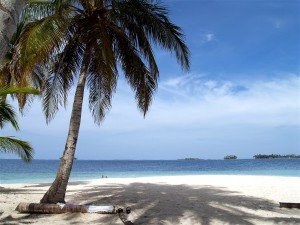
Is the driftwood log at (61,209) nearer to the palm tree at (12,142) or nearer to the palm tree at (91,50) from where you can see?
the palm tree at (91,50)

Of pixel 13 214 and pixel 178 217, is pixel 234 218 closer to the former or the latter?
pixel 178 217

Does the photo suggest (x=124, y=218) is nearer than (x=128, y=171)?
Yes

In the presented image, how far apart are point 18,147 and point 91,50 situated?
5815 millimetres

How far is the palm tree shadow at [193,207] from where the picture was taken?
30.4 feet

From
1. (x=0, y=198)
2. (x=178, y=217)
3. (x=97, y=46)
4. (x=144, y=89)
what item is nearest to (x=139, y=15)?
(x=97, y=46)

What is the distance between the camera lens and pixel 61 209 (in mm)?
9914

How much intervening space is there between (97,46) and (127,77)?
1630mm

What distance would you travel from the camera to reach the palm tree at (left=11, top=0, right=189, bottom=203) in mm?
9977

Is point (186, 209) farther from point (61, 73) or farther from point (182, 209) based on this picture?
point (61, 73)

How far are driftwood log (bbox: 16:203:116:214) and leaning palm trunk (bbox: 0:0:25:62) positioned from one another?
23.8 feet


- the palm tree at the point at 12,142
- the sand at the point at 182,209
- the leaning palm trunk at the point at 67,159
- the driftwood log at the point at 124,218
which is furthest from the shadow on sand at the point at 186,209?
the palm tree at the point at 12,142

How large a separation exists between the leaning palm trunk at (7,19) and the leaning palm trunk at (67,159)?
7.66m

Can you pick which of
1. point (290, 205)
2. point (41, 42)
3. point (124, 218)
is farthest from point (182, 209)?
point (41, 42)

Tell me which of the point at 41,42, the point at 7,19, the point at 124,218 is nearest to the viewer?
the point at 7,19
